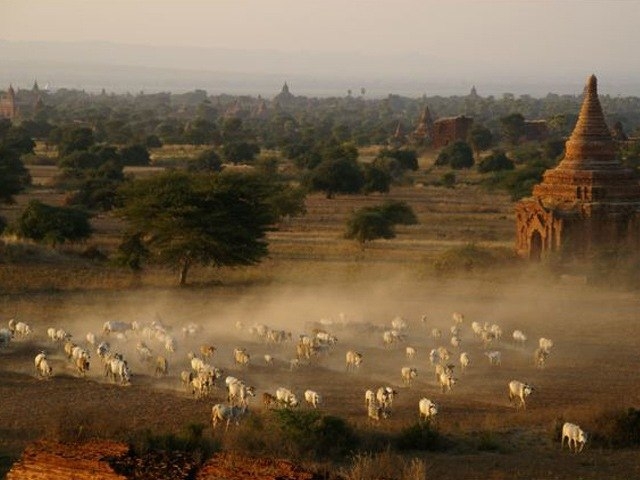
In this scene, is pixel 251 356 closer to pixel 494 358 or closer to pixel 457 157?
pixel 494 358

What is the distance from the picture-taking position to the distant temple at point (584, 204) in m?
35.8

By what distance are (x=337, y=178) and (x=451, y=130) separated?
2114 inches

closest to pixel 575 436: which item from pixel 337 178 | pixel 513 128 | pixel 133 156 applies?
pixel 337 178

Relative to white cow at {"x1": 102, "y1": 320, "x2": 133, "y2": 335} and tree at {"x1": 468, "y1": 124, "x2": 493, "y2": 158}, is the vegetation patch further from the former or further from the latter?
tree at {"x1": 468, "y1": 124, "x2": 493, "y2": 158}

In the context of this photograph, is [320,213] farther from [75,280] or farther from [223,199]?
[75,280]

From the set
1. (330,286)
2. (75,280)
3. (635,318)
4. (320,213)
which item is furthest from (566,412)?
(320,213)

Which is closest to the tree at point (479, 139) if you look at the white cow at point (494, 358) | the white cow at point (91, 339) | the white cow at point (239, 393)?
the white cow at point (494, 358)

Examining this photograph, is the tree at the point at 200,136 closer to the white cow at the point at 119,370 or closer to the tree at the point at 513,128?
the tree at the point at 513,128

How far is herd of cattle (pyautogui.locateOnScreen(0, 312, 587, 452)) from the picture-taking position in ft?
61.8

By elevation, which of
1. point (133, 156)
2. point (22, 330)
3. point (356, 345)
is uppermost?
point (22, 330)

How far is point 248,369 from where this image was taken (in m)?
22.5

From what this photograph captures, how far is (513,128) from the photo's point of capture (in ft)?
387

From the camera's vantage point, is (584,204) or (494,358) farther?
(584,204)

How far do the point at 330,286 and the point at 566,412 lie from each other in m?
15.3
